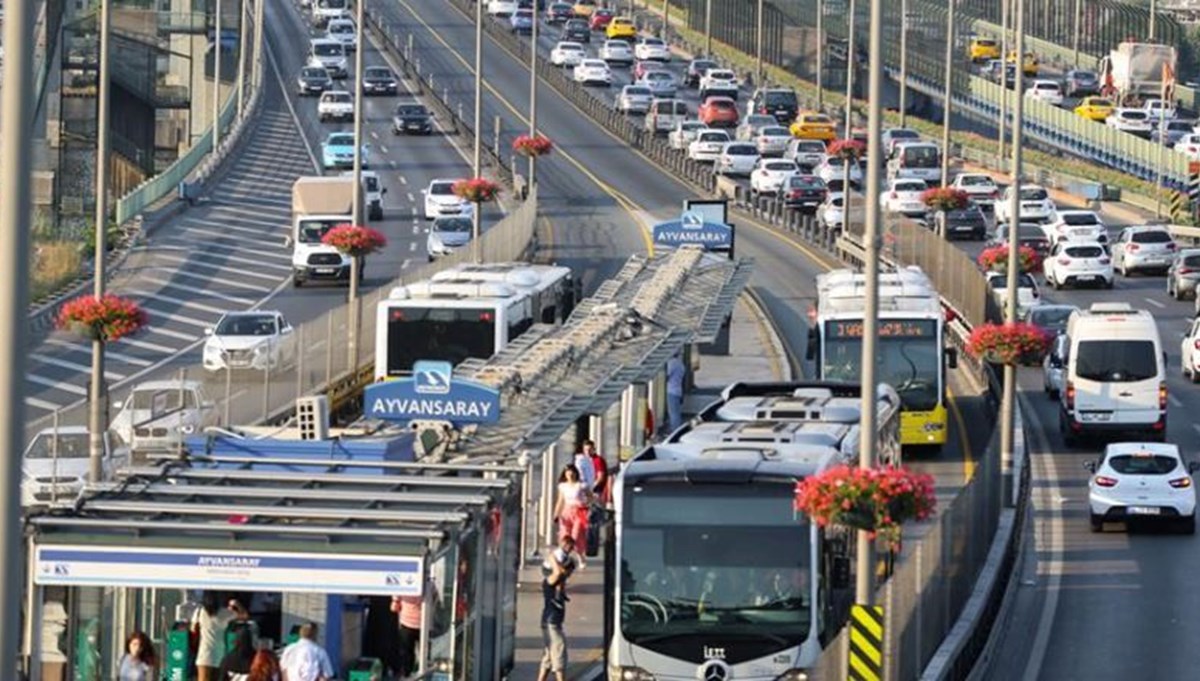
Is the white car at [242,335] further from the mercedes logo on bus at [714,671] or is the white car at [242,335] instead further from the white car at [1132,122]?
the white car at [1132,122]

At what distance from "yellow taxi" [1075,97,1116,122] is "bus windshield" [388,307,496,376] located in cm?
7910

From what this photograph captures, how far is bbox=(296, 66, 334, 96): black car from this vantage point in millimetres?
122938

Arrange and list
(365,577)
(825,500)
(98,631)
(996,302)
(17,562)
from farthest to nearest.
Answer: (996,302) → (825,500) → (98,631) → (365,577) → (17,562)

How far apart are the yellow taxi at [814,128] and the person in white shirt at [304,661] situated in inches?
3461

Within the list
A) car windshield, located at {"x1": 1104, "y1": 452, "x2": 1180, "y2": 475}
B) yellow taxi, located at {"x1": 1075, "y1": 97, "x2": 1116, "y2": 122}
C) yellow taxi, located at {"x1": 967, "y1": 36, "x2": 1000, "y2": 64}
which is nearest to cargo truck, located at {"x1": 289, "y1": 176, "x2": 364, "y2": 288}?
car windshield, located at {"x1": 1104, "y1": 452, "x2": 1180, "y2": 475}

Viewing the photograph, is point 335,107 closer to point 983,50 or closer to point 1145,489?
point 983,50

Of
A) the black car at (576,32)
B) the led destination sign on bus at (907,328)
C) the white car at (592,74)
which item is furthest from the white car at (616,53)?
the led destination sign on bus at (907,328)

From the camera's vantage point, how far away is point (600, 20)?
156 m

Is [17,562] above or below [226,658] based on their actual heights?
above

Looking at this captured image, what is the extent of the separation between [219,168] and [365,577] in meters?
79.0

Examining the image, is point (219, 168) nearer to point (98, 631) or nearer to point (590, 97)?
point (590, 97)

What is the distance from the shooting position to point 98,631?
999 inches

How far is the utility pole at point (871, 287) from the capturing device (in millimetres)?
27500

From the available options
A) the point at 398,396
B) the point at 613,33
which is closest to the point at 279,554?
the point at 398,396
